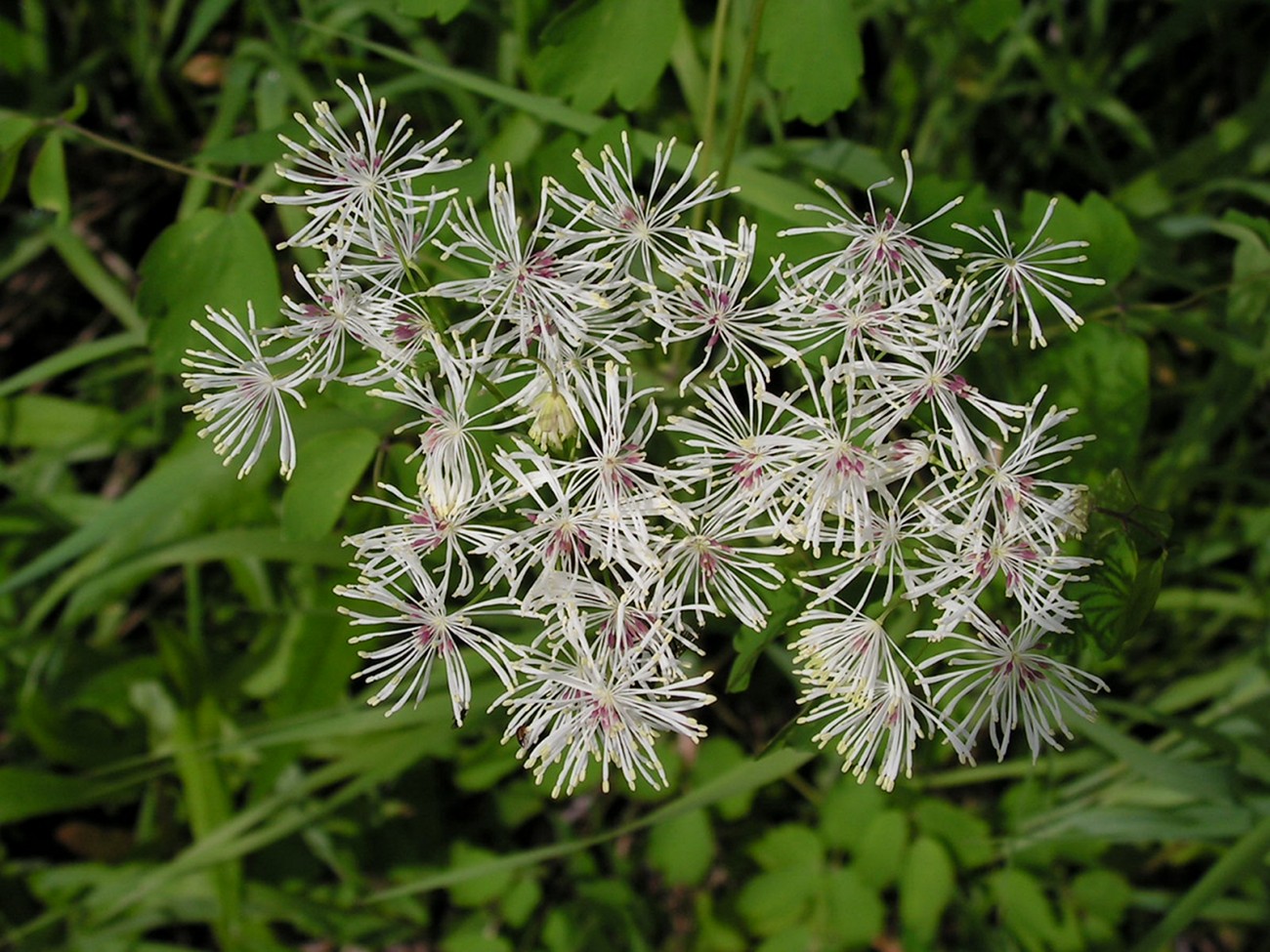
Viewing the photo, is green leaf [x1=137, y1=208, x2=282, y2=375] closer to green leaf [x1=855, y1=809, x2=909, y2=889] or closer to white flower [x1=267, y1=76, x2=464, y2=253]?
white flower [x1=267, y1=76, x2=464, y2=253]

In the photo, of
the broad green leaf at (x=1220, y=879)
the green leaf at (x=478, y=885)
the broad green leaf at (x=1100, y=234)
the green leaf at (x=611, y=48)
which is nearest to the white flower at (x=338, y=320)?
the green leaf at (x=611, y=48)

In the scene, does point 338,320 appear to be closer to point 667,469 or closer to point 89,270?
point 667,469

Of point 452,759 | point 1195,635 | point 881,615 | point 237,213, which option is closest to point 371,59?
point 237,213

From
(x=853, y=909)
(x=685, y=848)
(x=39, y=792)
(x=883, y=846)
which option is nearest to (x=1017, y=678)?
(x=883, y=846)

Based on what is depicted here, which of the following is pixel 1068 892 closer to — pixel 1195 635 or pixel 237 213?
pixel 1195 635

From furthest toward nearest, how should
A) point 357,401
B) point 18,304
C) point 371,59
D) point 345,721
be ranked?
point 18,304 → point 371,59 → point 345,721 → point 357,401

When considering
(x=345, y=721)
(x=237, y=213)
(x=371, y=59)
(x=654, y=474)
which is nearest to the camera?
(x=654, y=474)

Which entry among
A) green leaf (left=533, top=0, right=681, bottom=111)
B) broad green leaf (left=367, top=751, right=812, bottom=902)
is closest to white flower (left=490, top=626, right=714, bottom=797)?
broad green leaf (left=367, top=751, right=812, bottom=902)
